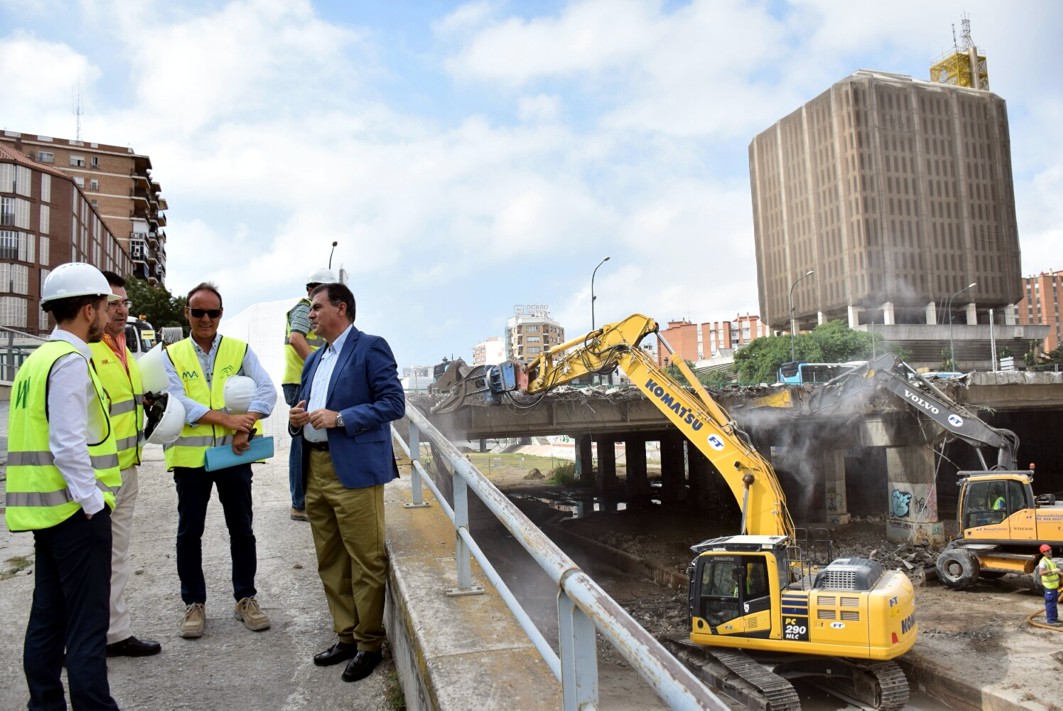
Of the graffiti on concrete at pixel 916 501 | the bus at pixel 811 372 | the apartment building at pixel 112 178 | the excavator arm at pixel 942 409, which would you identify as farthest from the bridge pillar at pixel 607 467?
the apartment building at pixel 112 178

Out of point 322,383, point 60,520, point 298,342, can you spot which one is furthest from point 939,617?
point 60,520

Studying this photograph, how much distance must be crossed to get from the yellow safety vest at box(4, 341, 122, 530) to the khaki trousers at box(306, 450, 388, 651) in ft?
3.35

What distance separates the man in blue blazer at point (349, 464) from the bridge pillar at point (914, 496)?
21834 mm

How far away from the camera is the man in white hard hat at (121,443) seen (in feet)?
11.0

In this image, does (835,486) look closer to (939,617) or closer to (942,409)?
(942,409)

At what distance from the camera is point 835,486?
83.3ft

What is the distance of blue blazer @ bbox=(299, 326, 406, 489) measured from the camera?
3.27m

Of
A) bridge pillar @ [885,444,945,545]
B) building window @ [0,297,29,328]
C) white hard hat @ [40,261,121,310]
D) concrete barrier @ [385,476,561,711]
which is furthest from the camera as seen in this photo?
building window @ [0,297,29,328]

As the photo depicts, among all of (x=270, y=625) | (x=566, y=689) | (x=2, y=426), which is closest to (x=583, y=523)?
(x=2, y=426)

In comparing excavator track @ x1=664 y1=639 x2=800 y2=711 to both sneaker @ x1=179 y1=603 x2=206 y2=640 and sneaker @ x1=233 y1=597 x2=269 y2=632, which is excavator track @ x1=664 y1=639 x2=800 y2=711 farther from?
sneaker @ x1=179 y1=603 x2=206 y2=640

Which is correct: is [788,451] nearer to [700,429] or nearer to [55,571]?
[700,429]

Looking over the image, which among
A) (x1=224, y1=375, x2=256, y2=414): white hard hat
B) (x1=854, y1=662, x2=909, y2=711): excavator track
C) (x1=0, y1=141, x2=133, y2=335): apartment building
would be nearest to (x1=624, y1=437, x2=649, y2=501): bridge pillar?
(x1=854, y1=662, x2=909, y2=711): excavator track

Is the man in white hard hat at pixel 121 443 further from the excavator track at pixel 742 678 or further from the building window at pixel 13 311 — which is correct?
the building window at pixel 13 311

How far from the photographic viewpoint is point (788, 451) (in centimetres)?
2642
